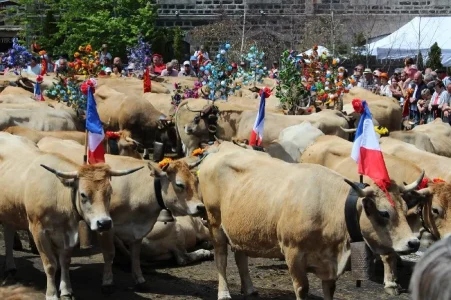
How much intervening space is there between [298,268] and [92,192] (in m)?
2.15

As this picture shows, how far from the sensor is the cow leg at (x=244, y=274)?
28.8 feet

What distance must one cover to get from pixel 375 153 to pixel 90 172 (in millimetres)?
2728

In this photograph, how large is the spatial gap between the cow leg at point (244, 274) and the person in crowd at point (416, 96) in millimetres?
10790

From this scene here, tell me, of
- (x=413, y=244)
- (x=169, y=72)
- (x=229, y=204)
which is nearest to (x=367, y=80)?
(x=169, y=72)

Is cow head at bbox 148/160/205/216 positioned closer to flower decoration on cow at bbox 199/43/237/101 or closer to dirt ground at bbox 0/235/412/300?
dirt ground at bbox 0/235/412/300

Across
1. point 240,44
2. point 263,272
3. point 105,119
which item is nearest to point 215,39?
point 240,44

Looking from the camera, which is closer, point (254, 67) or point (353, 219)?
point (353, 219)

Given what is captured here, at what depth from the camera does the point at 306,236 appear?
24.1ft

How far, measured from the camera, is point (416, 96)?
746 inches

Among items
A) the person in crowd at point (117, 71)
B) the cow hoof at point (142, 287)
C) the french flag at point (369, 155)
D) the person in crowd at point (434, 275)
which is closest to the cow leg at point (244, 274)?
the cow hoof at point (142, 287)

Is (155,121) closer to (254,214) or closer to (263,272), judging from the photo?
(263,272)

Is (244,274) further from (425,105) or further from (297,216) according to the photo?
(425,105)

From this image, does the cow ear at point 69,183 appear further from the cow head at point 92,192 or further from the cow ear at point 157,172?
the cow ear at point 157,172

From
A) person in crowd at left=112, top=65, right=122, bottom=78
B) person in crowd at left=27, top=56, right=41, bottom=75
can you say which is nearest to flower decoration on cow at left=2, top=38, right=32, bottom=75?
person in crowd at left=27, top=56, right=41, bottom=75
